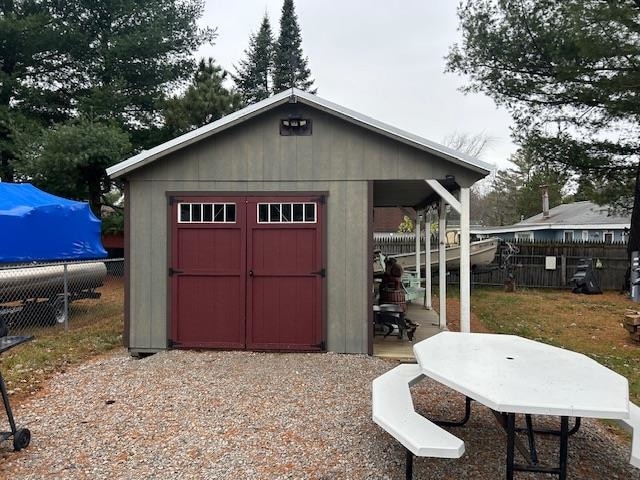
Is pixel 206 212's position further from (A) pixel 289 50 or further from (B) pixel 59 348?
(A) pixel 289 50

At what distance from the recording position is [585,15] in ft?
34.8

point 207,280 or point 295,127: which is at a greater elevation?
point 295,127

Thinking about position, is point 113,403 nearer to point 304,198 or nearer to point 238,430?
point 238,430

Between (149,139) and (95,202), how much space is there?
2.83 metres

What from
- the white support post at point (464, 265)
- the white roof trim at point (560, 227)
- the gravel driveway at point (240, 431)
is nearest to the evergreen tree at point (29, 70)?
the gravel driveway at point (240, 431)

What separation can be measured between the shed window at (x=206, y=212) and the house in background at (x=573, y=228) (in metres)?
19.9

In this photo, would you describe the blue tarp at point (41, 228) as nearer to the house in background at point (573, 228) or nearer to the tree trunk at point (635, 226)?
the tree trunk at point (635, 226)

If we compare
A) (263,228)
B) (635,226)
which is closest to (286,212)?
(263,228)

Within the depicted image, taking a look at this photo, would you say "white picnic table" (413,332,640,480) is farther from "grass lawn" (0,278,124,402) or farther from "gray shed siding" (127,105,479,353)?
"grass lawn" (0,278,124,402)

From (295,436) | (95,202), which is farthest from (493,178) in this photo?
(295,436)

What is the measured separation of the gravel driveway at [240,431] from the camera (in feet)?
10.7

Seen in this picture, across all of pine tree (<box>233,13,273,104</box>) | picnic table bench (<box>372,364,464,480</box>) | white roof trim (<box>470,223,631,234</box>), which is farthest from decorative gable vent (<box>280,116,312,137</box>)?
pine tree (<box>233,13,273,104</box>)

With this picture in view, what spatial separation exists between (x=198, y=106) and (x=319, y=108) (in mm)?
9855

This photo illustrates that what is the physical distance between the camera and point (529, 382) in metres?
2.95
